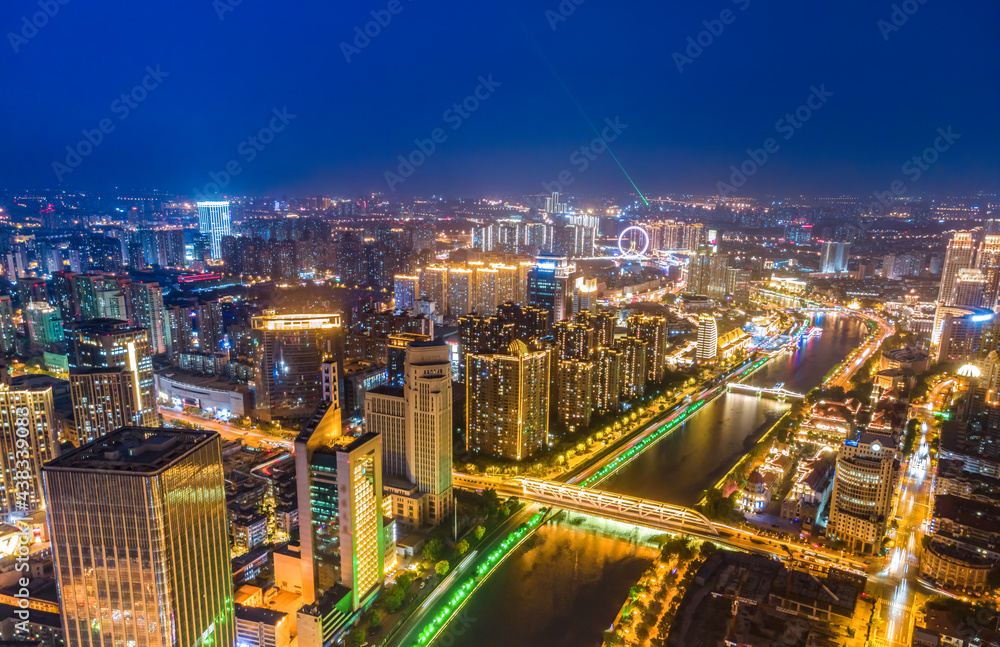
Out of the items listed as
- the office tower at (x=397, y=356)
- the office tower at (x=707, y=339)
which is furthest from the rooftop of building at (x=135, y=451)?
the office tower at (x=707, y=339)

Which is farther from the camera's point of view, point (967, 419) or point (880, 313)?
point (880, 313)

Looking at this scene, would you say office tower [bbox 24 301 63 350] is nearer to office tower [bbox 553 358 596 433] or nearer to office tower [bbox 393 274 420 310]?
office tower [bbox 393 274 420 310]

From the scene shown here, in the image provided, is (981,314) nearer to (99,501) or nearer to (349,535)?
(349,535)

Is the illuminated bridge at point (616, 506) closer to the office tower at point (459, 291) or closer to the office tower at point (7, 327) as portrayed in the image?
the office tower at point (459, 291)

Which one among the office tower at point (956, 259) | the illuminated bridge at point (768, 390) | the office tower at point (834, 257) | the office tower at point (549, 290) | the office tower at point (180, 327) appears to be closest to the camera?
the illuminated bridge at point (768, 390)

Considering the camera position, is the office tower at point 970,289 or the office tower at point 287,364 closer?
the office tower at point 287,364

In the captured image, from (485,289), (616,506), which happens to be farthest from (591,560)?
(485,289)

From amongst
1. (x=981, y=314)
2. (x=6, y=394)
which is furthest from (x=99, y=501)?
(x=981, y=314)
